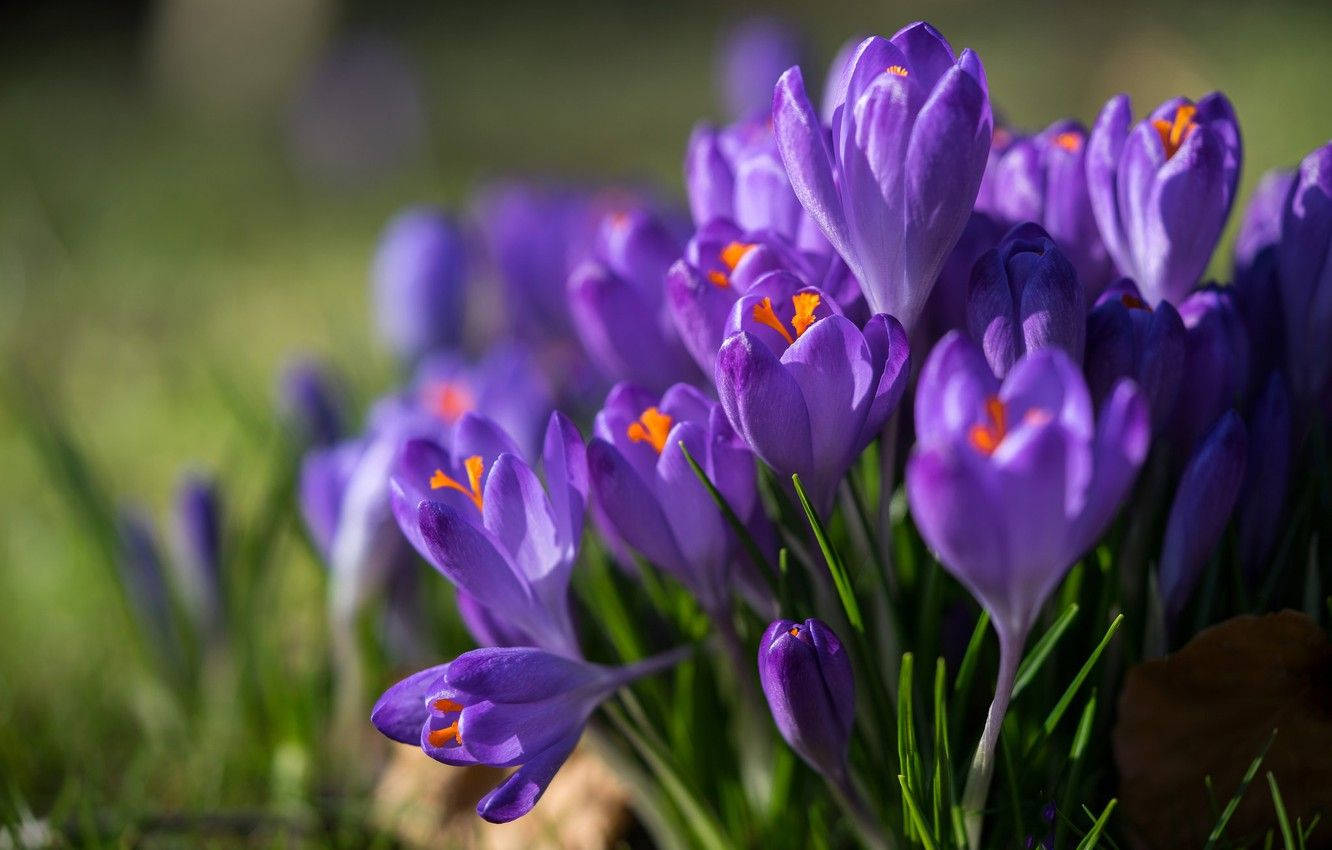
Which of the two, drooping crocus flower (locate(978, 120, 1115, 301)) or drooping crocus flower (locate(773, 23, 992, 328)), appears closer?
drooping crocus flower (locate(773, 23, 992, 328))

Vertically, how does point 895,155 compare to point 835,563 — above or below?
above

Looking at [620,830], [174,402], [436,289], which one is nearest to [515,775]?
[620,830]

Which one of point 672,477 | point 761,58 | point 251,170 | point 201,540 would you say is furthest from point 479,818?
point 251,170

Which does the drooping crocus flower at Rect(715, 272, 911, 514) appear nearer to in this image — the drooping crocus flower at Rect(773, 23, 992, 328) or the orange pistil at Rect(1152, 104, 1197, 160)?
the drooping crocus flower at Rect(773, 23, 992, 328)

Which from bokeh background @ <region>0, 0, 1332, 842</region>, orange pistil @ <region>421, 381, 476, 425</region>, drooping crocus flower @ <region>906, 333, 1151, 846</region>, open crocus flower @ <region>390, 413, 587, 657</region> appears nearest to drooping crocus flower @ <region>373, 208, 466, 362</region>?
bokeh background @ <region>0, 0, 1332, 842</region>

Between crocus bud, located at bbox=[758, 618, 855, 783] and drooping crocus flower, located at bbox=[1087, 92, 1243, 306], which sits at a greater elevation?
drooping crocus flower, located at bbox=[1087, 92, 1243, 306]

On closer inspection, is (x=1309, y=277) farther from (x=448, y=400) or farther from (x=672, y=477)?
(x=448, y=400)
